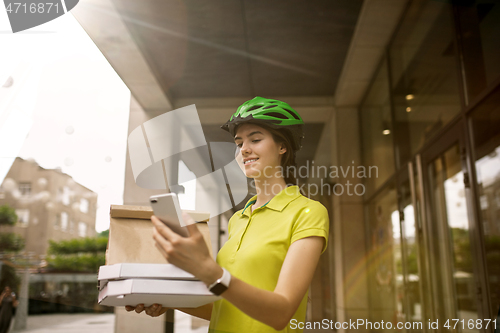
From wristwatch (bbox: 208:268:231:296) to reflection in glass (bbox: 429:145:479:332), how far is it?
251 cm

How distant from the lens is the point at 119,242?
72cm

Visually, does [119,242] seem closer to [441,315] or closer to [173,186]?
[173,186]

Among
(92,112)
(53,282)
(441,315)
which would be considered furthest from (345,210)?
(53,282)

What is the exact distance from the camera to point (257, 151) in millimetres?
1007

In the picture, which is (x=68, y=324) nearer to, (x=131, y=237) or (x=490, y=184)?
(x=490, y=184)

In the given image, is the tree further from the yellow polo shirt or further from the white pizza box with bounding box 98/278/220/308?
the white pizza box with bounding box 98/278/220/308

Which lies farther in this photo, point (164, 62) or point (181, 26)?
point (164, 62)

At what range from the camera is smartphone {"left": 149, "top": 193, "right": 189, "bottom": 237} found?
1.83 feet

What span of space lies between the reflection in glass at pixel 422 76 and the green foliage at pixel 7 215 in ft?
19.5

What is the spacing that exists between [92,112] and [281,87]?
2417mm

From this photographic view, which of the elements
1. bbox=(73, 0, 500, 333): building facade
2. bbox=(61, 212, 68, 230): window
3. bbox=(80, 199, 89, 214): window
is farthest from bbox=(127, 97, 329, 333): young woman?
bbox=(61, 212, 68, 230): window

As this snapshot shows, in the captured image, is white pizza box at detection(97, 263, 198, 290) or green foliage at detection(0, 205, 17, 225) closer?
white pizza box at detection(97, 263, 198, 290)

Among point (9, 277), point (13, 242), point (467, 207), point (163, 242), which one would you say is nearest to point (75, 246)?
point (13, 242)

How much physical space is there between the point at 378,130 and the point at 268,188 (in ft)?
13.1
